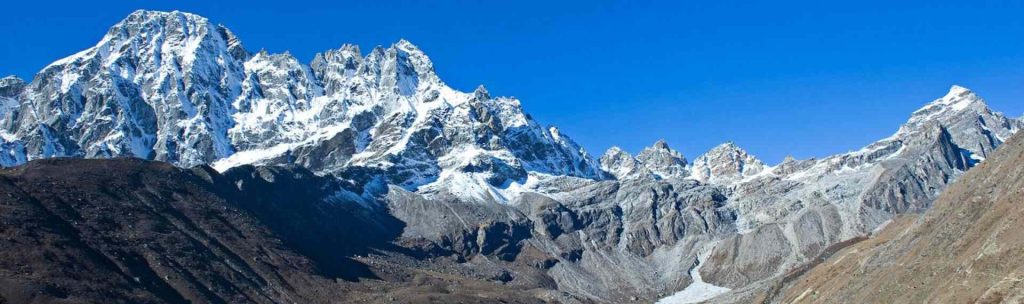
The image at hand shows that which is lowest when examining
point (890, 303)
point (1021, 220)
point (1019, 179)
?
point (890, 303)

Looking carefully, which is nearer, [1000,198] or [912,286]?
[912,286]

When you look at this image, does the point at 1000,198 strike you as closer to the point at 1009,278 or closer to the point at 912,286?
the point at 912,286

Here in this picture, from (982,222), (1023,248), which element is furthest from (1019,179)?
(1023,248)

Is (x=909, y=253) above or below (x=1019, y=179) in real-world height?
below

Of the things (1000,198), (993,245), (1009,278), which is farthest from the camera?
(1000,198)

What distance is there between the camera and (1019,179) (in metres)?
188

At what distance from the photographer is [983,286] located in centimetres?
14638

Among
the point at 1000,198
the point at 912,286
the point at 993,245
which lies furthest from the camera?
the point at 1000,198

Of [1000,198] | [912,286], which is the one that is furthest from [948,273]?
[1000,198]

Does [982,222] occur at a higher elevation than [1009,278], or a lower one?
higher

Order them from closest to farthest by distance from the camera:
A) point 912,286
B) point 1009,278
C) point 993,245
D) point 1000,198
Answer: point 1009,278
point 993,245
point 912,286
point 1000,198

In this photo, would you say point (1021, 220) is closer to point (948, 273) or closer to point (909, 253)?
point (948, 273)

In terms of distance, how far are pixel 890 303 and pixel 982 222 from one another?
23.5 m

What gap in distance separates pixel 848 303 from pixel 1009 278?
47.7 meters
